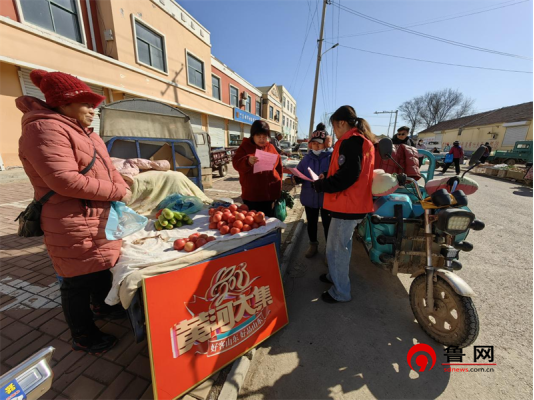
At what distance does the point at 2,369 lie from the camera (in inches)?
70.1

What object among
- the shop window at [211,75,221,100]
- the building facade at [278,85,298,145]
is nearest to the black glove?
the shop window at [211,75,221,100]

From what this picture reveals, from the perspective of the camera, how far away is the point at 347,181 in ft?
6.85

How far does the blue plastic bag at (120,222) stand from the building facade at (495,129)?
92.3 ft

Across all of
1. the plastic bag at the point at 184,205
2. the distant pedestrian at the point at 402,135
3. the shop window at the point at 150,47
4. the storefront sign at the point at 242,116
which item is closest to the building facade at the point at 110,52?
the shop window at the point at 150,47

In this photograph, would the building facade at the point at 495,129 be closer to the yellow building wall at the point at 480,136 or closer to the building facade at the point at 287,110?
the yellow building wall at the point at 480,136

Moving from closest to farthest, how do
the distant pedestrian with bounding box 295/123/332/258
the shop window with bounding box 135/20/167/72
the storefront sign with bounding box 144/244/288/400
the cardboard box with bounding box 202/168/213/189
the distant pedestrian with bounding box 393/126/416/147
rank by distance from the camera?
1. the storefront sign with bounding box 144/244/288/400
2. the distant pedestrian with bounding box 295/123/332/258
3. the distant pedestrian with bounding box 393/126/416/147
4. the cardboard box with bounding box 202/168/213/189
5. the shop window with bounding box 135/20/167/72

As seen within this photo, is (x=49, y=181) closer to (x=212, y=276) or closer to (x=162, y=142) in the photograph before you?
(x=212, y=276)

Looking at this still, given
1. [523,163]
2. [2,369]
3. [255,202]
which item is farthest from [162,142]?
[523,163]

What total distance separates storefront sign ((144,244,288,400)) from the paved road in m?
0.29

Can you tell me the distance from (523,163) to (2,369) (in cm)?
2793

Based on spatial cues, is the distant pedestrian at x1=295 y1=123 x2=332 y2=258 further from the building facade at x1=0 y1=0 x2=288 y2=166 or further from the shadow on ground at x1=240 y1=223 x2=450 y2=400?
the building facade at x1=0 y1=0 x2=288 y2=166

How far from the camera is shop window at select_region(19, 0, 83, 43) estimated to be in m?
7.36

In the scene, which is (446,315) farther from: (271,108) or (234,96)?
(271,108)

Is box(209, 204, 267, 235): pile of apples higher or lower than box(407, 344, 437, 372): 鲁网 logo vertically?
higher
